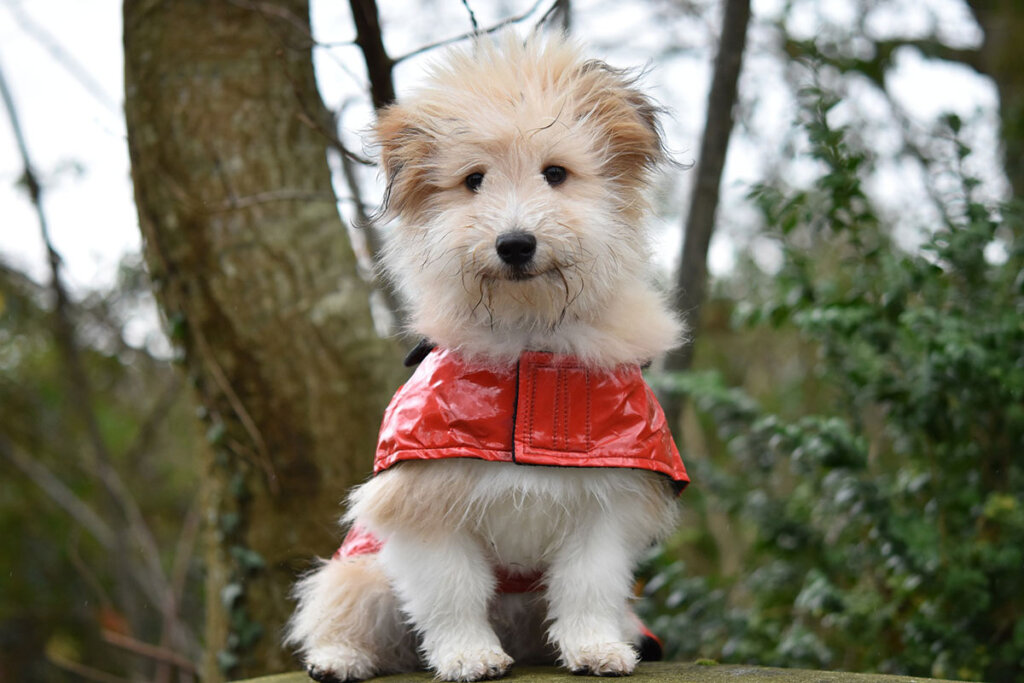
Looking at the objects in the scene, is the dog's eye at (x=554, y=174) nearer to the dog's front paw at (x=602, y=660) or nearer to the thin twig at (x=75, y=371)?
the dog's front paw at (x=602, y=660)

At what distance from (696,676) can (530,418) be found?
0.96m

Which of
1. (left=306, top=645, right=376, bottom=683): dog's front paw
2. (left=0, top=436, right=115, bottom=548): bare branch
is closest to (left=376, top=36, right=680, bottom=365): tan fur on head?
(left=306, top=645, right=376, bottom=683): dog's front paw

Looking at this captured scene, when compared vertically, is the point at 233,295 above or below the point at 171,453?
above

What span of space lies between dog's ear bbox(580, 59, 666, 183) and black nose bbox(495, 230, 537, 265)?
19.0 inches

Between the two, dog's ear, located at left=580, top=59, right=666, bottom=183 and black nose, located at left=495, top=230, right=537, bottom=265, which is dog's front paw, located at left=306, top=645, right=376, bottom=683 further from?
dog's ear, located at left=580, top=59, right=666, bottom=183

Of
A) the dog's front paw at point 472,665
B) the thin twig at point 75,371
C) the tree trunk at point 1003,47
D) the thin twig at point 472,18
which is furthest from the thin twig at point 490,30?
the tree trunk at point 1003,47

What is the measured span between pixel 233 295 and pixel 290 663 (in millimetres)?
1684

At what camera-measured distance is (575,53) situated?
2.85 meters

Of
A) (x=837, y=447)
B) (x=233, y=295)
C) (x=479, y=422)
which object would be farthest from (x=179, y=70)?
(x=837, y=447)

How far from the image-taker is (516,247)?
97.0 inches

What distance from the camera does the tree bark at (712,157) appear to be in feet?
15.0

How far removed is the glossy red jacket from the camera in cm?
259

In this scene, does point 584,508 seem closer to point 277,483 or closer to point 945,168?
point 277,483

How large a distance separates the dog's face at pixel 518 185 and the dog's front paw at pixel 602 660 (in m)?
0.95
